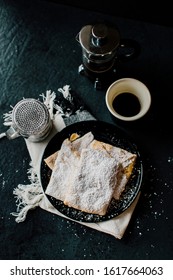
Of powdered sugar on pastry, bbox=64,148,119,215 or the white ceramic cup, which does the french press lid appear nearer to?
the white ceramic cup

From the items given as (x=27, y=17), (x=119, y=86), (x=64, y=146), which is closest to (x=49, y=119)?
(x=64, y=146)

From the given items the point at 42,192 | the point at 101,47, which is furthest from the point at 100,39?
the point at 42,192

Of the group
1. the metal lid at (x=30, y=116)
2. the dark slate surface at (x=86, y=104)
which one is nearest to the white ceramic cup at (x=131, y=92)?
the dark slate surface at (x=86, y=104)

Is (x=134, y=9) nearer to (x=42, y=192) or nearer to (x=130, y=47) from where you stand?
(x=130, y=47)

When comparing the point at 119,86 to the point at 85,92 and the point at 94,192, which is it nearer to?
the point at 85,92

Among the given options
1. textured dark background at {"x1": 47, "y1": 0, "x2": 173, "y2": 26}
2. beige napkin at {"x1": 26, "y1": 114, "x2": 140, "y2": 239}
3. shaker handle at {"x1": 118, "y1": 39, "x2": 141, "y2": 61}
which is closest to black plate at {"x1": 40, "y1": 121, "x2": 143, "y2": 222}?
beige napkin at {"x1": 26, "y1": 114, "x2": 140, "y2": 239}

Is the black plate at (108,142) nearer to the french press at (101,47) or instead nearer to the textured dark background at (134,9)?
the french press at (101,47)
